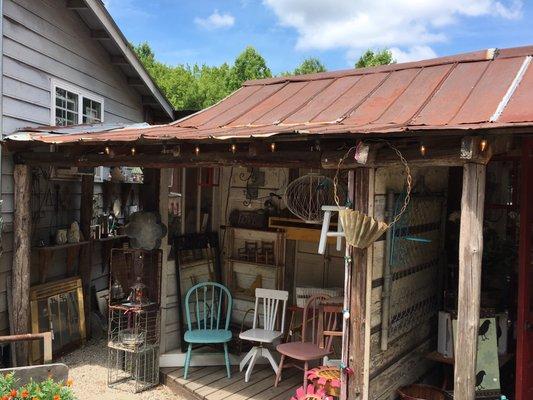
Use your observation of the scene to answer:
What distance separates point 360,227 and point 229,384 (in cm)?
297

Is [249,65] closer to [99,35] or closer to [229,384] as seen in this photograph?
[99,35]

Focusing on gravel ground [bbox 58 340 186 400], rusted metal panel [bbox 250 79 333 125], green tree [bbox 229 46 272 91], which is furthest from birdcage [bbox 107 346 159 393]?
green tree [bbox 229 46 272 91]

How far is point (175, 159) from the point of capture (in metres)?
4.94

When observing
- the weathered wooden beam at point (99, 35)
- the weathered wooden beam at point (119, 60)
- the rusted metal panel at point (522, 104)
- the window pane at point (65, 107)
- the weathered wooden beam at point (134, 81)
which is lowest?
the rusted metal panel at point (522, 104)

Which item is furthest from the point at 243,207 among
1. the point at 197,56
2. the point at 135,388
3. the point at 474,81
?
the point at 197,56

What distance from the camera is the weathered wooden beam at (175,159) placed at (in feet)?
13.6

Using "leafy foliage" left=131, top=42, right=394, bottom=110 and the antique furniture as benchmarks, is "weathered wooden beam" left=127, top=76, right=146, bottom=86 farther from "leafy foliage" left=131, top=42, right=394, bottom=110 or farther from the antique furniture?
"leafy foliage" left=131, top=42, right=394, bottom=110

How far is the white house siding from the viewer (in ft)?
18.9

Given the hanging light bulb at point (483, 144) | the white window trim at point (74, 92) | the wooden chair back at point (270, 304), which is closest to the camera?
the hanging light bulb at point (483, 144)

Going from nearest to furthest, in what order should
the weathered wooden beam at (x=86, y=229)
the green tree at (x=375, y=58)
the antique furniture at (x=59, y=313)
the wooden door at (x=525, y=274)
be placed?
the wooden door at (x=525, y=274) < the antique furniture at (x=59, y=313) < the weathered wooden beam at (x=86, y=229) < the green tree at (x=375, y=58)

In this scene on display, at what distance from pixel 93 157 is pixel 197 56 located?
29370 mm

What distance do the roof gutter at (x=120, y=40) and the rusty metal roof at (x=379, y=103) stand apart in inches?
90.1

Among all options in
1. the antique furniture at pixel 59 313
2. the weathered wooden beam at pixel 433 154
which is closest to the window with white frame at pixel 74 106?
the antique furniture at pixel 59 313

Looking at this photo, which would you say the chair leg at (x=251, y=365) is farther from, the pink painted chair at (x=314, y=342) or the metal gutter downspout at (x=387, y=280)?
the metal gutter downspout at (x=387, y=280)
